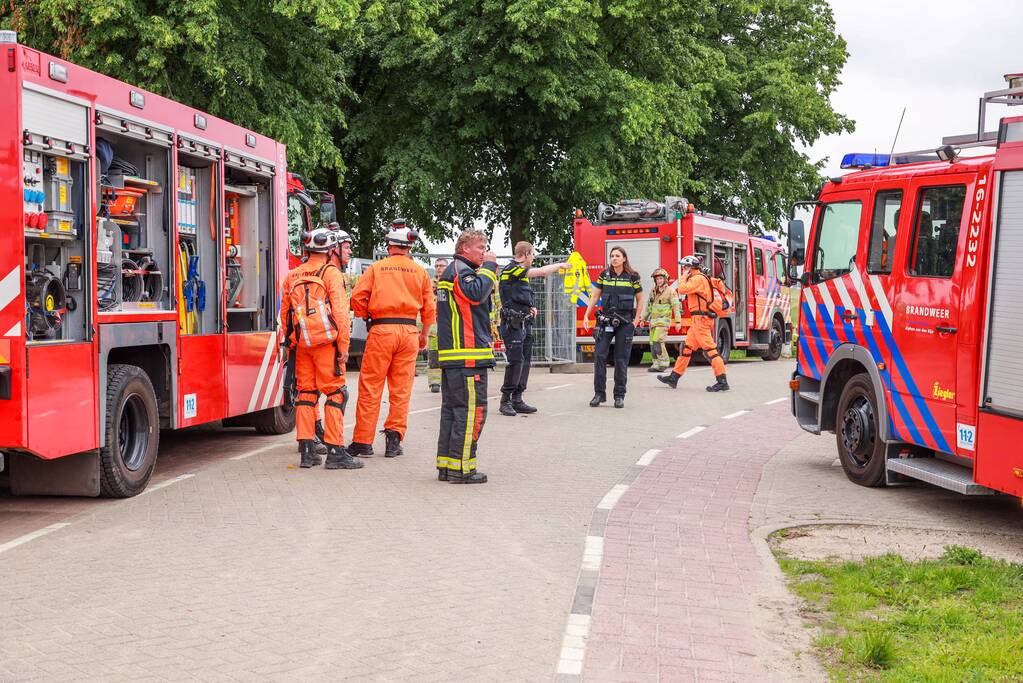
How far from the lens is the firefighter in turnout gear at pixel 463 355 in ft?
32.2

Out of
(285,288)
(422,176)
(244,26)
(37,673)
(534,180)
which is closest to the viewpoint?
(37,673)

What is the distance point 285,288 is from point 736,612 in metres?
5.58

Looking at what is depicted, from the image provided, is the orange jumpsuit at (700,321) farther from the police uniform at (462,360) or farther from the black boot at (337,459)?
the police uniform at (462,360)

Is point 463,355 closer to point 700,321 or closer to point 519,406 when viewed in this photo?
point 519,406

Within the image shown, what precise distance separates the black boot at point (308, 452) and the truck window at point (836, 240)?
4490 millimetres

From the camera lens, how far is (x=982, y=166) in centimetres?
853

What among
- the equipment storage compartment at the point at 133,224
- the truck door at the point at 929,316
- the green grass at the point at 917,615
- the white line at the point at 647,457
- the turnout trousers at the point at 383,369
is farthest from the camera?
the white line at the point at 647,457

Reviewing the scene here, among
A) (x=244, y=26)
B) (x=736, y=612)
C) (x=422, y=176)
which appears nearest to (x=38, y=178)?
(x=736, y=612)

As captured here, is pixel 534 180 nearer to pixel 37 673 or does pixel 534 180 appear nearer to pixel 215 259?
pixel 215 259

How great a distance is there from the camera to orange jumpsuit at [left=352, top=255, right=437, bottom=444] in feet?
35.2

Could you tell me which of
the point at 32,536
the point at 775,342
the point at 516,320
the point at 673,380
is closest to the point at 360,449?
the point at 32,536

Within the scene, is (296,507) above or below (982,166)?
below

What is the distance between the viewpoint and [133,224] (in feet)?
31.2

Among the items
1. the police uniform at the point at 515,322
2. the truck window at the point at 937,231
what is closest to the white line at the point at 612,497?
the truck window at the point at 937,231
